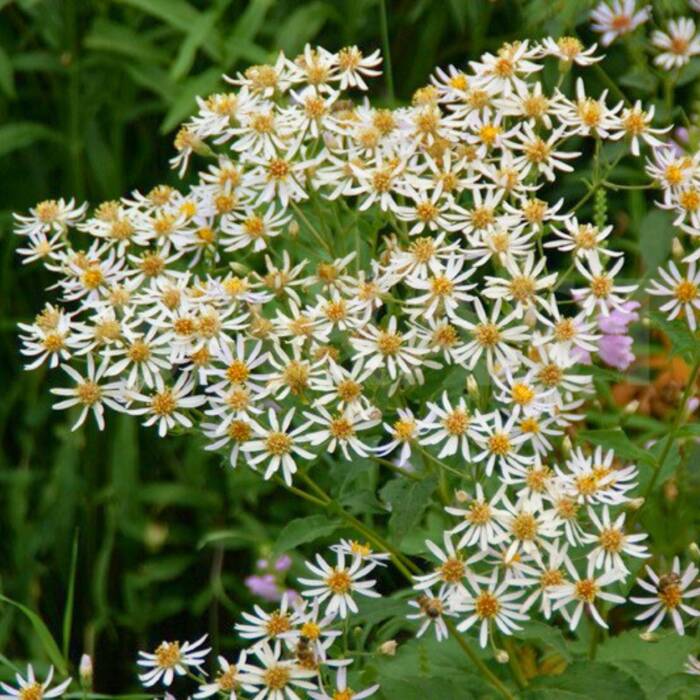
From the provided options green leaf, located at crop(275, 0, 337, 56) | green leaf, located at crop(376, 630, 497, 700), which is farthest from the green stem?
green leaf, located at crop(275, 0, 337, 56)

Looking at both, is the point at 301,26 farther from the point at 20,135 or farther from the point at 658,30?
the point at 658,30

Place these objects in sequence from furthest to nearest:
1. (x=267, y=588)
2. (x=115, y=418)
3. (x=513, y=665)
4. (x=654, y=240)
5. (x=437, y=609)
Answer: (x=115, y=418) → (x=267, y=588) → (x=654, y=240) → (x=513, y=665) → (x=437, y=609)

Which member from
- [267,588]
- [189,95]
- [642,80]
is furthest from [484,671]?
[189,95]

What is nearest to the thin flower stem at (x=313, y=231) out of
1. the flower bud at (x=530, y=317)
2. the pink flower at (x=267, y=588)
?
the flower bud at (x=530, y=317)

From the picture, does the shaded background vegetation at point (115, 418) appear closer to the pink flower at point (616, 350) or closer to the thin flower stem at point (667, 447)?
the pink flower at point (616, 350)

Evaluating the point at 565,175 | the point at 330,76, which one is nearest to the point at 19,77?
the point at 565,175

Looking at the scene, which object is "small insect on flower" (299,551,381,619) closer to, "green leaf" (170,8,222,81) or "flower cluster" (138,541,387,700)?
"flower cluster" (138,541,387,700)
